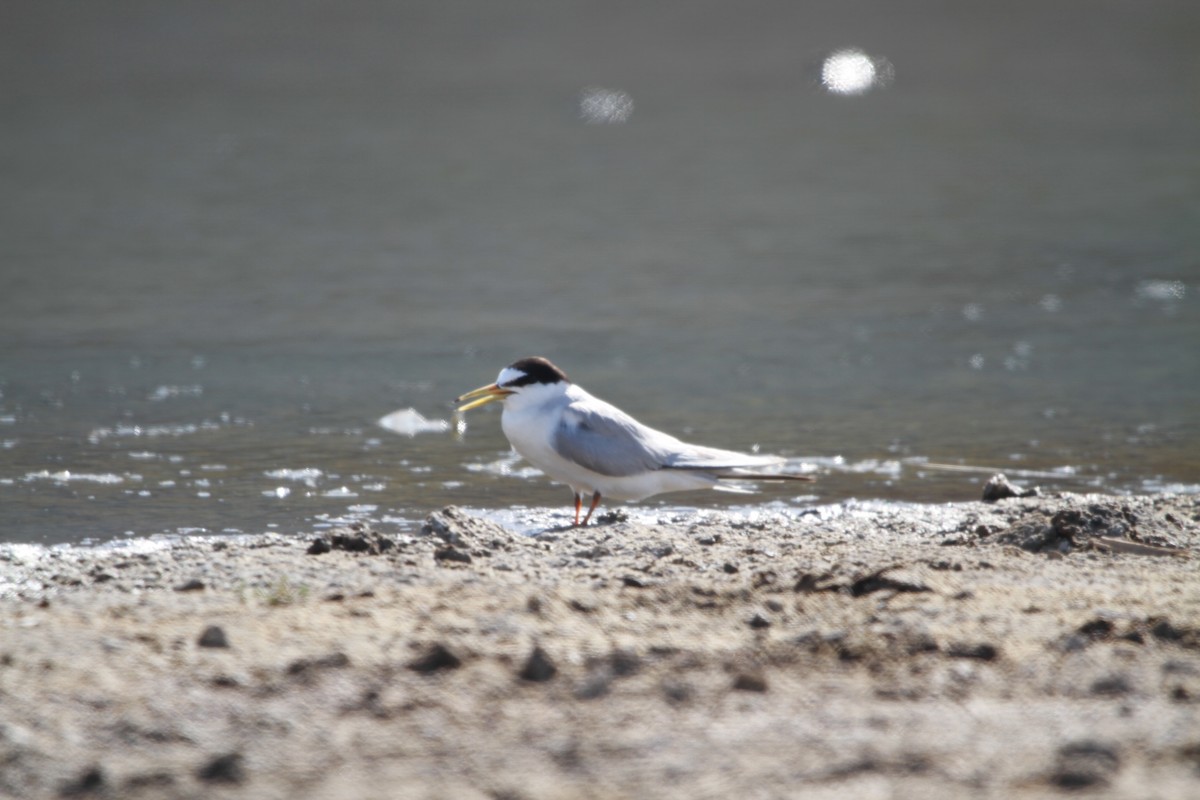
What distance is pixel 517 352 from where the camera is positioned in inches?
423

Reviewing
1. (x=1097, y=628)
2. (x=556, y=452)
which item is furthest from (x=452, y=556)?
(x=1097, y=628)

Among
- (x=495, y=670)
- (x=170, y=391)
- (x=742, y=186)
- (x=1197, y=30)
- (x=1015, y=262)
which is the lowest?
(x=495, y=670)

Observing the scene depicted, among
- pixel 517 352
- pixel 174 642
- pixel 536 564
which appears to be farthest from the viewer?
pixel 517 352

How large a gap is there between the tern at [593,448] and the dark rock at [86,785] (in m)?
3.41

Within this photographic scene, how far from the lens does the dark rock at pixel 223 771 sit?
298 centimetres

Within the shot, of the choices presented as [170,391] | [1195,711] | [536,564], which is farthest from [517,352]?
[1195,711]

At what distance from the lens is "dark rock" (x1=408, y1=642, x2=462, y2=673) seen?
140 inches

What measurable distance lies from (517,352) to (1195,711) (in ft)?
25.6

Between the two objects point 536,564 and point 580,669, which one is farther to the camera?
point 536,564

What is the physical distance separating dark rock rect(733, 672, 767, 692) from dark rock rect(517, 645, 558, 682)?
1.42 ft

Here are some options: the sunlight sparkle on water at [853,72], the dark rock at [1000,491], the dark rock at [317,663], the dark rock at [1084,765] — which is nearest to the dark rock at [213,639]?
the dark rock at [317,663]

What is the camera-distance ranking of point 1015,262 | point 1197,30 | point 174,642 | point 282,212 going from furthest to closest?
point 1197,30, point 282,212, point 1015,262, point 174,642

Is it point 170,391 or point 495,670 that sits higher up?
point 170,391

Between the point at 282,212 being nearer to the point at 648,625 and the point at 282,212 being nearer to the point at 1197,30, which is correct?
the point at 648,625
